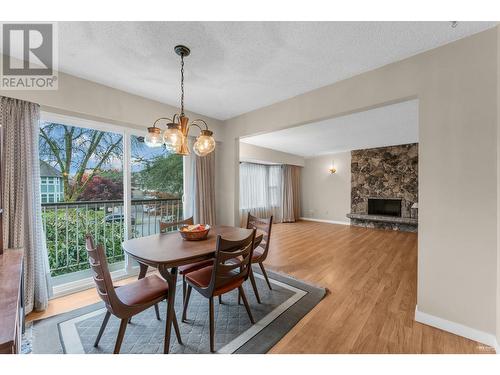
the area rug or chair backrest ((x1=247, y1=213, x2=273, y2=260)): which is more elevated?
chair backrest ((x1=247, y1=213, x2=273, y2=260))

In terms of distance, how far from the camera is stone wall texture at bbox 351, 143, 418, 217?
5.62 meters

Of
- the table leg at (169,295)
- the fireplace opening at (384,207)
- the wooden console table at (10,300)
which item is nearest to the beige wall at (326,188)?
the fireplace opening at (384,207)

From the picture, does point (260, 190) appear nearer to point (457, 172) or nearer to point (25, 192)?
point (457, 172)

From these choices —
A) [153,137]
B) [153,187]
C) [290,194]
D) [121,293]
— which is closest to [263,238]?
[121,293]

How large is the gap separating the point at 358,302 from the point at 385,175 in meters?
5.03

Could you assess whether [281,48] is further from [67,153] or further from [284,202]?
[284,202]

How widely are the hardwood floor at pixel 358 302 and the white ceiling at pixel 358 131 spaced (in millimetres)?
2408

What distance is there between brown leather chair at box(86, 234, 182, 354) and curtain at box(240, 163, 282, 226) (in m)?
4.38

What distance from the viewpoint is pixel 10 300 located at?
104 cm

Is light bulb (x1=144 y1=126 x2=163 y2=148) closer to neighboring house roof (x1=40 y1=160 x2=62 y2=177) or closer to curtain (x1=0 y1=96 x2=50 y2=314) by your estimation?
curtain (x1=0 y1=96 x2=50 y2=314)

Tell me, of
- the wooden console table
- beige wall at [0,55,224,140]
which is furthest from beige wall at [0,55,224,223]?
the wooden console table

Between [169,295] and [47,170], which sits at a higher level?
[47,170]
